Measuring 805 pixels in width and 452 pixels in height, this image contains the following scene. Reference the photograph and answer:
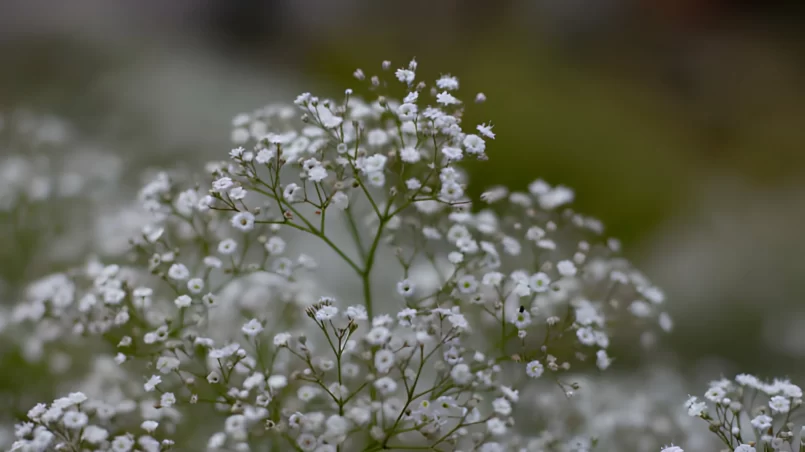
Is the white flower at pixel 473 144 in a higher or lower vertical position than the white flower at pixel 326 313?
higher

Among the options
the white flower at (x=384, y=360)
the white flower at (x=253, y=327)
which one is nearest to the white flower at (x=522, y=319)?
the white flower at (x=384, y=360)

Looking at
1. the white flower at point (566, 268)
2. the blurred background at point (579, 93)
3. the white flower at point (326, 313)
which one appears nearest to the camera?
the white flower at point (326, 313)

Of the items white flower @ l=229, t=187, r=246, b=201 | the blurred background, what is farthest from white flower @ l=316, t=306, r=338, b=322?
the blurred background

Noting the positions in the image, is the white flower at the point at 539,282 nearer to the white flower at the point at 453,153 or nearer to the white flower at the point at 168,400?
the white flower at the point at 453,153

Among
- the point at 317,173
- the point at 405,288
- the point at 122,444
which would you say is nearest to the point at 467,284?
the point at 405,288

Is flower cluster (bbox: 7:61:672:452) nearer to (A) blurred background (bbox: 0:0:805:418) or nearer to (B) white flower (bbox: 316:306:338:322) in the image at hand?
(B) white flower (bbox: 316:306:338:322)

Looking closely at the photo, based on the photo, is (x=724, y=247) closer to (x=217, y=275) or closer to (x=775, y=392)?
(x=775, y=392)

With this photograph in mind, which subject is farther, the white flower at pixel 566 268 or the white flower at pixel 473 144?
the white flower at pixel 566 268

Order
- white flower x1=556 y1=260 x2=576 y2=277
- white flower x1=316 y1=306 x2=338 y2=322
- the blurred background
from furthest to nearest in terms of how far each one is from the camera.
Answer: the blurred background, white flower x1=556 y1=260 x2=576 y2=277, white flower x1=316 y1=306 x2=338 y2=322
